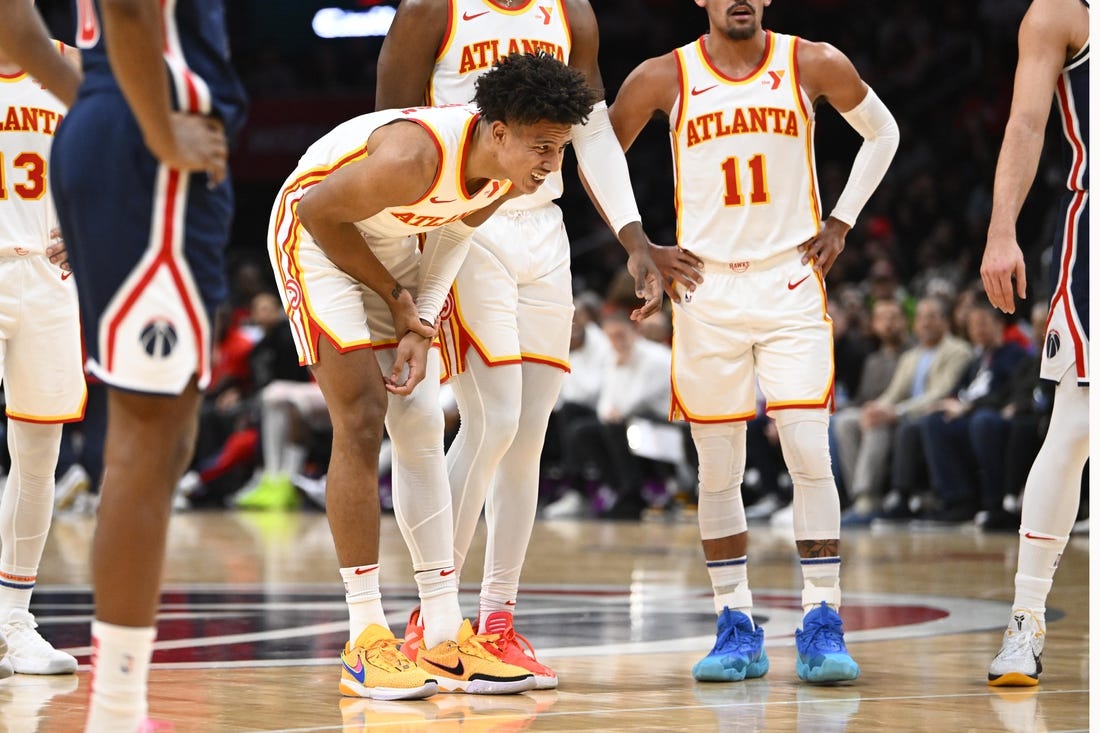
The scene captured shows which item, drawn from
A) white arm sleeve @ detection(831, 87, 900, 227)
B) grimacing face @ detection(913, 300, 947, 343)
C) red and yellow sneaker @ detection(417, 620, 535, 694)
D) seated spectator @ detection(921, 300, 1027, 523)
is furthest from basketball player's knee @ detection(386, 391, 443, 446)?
grimacing face @ detection(913, 300, 947, 343)

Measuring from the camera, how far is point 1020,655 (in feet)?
14.7

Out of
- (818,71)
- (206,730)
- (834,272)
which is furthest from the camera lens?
(834,272)

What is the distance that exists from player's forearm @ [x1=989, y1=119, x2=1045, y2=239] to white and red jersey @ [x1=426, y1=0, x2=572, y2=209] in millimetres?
1314

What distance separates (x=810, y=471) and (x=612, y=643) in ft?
3.26

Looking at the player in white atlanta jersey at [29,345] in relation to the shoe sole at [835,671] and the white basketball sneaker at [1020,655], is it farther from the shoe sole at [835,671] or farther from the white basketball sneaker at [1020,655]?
the white basketball sneaker at [1020,655]

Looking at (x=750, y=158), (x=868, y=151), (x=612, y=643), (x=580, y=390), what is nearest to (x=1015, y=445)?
(x=580, y=390)

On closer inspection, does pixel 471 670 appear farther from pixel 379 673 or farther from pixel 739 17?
pixel 739 17

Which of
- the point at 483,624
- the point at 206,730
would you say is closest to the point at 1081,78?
the point at 483,624

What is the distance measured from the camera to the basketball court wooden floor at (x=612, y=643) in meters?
3.90

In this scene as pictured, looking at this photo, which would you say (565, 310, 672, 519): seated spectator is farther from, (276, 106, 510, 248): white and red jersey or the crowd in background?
(276, 106, 510, 248): white and red jersey

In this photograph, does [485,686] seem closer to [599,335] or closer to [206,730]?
[206,730]

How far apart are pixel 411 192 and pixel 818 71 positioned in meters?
1.56

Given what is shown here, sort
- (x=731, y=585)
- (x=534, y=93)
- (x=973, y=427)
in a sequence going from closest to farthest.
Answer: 1. (x=534, y=93)
2. (x=731, y=585)
3. (x=973, y=427)

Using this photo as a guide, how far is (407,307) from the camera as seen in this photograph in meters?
4.39
